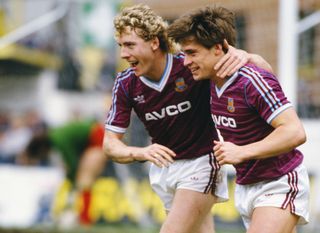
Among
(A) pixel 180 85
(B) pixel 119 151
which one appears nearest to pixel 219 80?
(A) pixel 180 85

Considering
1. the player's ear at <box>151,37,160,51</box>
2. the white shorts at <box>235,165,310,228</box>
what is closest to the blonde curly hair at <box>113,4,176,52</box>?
the player's ear at <box>151,37,160,51</box>

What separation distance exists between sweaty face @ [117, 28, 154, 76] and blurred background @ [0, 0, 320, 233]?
4.57m

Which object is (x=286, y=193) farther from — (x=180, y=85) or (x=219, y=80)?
(x=180, y=85)

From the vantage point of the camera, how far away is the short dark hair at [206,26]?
545 centimetres

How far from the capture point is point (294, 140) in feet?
16.8

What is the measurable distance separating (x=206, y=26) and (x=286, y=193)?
1135 millimetres

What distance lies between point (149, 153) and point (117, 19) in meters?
0.95

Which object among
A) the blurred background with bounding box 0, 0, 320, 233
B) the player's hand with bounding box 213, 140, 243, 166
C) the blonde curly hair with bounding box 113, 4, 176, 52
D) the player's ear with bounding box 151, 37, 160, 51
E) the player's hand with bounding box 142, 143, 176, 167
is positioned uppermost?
the blonde curly hair with bounding box 113, 4, 176, 52

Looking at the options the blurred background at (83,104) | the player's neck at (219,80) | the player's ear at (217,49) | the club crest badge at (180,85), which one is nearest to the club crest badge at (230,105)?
the player's neck at (219,80)

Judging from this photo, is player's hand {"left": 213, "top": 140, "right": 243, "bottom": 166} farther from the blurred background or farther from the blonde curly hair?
the blurred background

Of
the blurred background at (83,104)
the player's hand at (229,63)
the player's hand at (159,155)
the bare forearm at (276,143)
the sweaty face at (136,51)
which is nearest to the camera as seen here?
the bare forearm at (276,143)

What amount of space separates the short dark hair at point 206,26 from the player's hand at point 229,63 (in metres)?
0.11

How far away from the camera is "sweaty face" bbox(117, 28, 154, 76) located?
588 centimetres

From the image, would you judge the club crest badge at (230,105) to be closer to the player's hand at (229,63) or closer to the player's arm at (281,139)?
the player's hand at (229,63)
